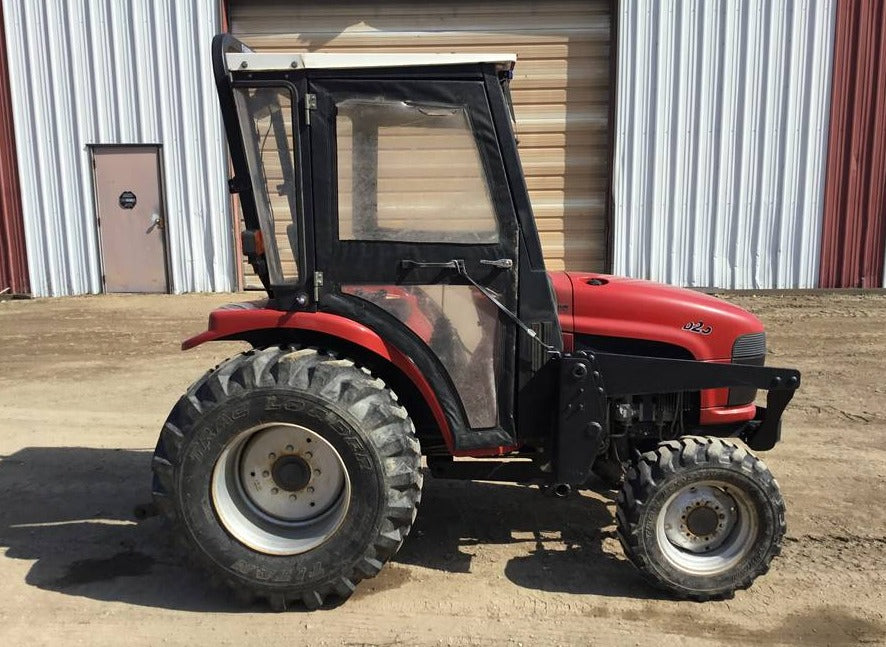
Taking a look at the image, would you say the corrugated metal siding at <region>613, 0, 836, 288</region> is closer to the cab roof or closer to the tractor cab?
the tractor cab

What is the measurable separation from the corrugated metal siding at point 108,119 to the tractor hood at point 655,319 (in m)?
8.36

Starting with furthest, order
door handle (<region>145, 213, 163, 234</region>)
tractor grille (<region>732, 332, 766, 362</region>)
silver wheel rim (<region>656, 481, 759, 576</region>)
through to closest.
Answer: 1. door handle (<region>145, 213, 163, 234</region>)
2. tractor grille (<region>732, 332, 766, 362</region>)
3. silver wheel rim (<region>656, 481, 759, 576</region>)

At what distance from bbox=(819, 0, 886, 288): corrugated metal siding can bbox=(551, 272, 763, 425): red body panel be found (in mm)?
8100

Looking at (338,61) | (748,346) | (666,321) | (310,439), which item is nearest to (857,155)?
(748,346)

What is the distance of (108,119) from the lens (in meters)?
10.6

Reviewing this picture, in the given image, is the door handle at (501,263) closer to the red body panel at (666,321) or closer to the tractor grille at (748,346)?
the red body panel at (666,321)

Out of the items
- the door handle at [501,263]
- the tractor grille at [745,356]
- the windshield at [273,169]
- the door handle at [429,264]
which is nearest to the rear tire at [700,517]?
the tractor grille at [745,356]

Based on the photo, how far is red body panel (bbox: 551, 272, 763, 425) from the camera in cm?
338

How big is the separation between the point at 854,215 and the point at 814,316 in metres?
2.21

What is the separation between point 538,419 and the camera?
3244mm

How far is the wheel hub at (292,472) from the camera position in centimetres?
320

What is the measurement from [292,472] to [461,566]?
966 mm

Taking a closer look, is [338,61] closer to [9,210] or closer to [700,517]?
[700,517]

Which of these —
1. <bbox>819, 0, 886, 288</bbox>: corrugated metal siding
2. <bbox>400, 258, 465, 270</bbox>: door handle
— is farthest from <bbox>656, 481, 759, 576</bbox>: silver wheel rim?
<bbox>819, 0, 886, 288</bbox>: corrugated metal siding
